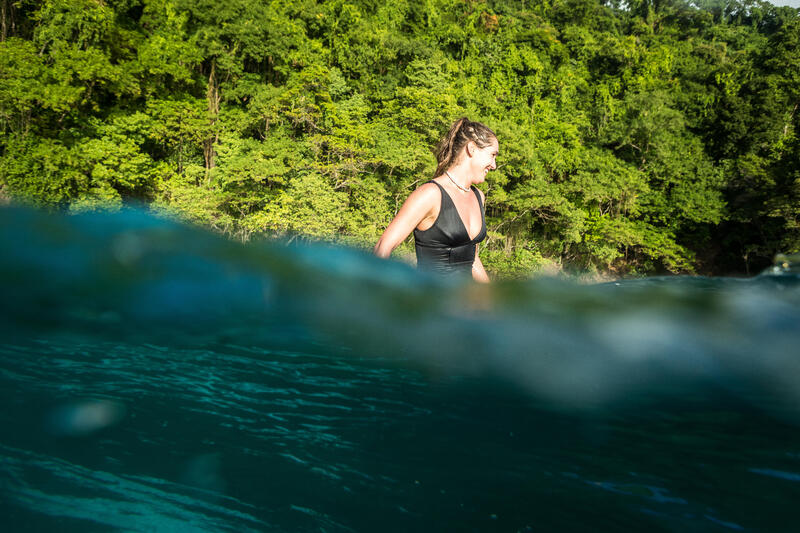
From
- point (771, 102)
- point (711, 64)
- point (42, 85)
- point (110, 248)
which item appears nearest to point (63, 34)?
point (42, 85)

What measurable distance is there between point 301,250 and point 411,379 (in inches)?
41.1

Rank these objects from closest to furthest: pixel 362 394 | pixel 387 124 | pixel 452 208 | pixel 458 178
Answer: pixel 362 394, pixel 452 208, pixel 458 178, pixel 387 124

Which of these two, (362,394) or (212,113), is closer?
(362,394)

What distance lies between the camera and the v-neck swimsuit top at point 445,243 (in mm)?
2826

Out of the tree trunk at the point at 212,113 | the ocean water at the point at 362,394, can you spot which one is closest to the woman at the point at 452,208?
the ocean water at the point at 362,394

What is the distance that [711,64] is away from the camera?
128 feet

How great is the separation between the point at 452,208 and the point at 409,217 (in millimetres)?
270

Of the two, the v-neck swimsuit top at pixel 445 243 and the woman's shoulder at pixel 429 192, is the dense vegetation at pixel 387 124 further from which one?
the woman's shoulder at pixel 429 192

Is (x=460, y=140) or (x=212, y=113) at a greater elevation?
(x=212, y=113)

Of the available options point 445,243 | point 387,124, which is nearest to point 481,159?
point 445,243

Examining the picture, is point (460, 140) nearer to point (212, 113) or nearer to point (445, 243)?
point (445, 243)

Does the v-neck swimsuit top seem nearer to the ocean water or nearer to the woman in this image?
the woman

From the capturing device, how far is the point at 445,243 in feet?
9.48

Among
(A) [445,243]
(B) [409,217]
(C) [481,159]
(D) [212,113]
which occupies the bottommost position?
(A) [445,243]
